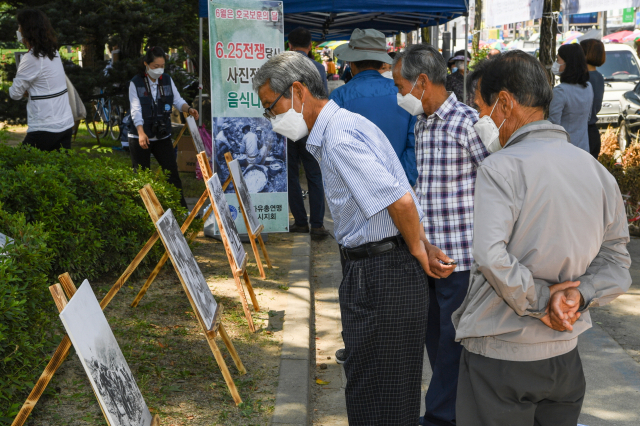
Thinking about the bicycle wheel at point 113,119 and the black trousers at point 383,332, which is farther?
the bicycle wheel at point 113,119

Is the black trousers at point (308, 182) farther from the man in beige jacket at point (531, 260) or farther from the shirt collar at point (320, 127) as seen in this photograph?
the man in beige jacket at point (531, 260)

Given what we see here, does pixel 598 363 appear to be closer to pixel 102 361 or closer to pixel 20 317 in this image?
pixel 102 361

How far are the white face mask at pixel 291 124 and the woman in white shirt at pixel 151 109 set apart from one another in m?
4.77

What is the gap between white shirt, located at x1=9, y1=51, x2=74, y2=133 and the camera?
6.15 metres

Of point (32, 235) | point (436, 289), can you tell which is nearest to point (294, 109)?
point (436, 289)

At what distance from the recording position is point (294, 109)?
263 cm

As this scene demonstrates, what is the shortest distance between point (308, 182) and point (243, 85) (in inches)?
51.2

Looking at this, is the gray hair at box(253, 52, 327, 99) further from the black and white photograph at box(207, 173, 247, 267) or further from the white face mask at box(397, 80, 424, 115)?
the black and white photograph at box(207, 173, 247, 267)

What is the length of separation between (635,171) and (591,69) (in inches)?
52.1

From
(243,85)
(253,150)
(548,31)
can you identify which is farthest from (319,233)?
(548,31)

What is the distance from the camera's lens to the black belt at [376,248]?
8.58ft

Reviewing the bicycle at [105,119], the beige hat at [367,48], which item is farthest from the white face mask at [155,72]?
the bicycle at [105,119]

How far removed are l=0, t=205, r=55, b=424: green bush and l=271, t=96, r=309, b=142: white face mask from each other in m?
1.41

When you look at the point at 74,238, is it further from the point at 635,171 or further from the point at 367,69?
the point at 635,171
